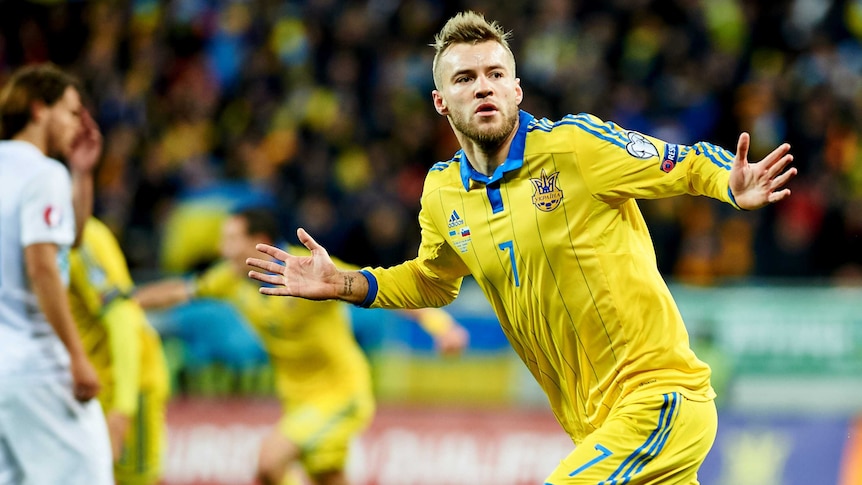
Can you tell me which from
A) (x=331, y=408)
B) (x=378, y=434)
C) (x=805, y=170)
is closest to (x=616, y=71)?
(x=805, y=170)

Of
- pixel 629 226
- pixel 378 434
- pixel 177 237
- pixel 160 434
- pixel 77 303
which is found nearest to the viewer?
pixel 629 226

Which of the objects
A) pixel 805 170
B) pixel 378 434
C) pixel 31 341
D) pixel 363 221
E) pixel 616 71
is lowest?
pixel 378 434

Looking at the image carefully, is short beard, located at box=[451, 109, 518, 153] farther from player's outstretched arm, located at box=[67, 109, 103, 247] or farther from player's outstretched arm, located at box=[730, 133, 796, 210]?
player's outstretched arm, located at box=[67, 109, 103, 247]

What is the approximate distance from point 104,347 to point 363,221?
6393 mm

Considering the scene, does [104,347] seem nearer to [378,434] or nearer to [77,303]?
[77,303]

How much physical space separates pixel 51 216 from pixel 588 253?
2.42 metres

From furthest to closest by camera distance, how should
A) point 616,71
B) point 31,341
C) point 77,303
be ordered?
point 616,71
point 77,303
point 31,341

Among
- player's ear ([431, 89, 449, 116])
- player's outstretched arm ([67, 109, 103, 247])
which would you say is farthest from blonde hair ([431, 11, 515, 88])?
player's outstretched arm ([67, 109, 103, 247])

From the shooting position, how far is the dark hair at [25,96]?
19.9 ft

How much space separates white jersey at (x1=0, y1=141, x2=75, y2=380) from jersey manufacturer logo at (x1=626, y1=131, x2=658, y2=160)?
2.59 m

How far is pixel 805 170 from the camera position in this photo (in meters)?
14.8

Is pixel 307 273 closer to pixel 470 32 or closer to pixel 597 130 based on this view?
pixel 470 32

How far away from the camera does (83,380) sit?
5.86 meters

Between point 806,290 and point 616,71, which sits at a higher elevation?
point 616,71
